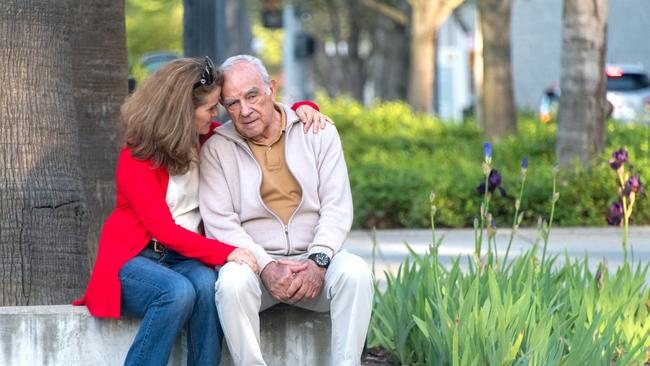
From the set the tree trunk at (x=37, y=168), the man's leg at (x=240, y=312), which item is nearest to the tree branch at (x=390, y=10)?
the tree trunk at (x=37, y=168)

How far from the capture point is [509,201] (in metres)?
11.6

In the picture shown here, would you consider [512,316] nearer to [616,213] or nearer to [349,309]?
[349,309]

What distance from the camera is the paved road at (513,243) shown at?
374 inches

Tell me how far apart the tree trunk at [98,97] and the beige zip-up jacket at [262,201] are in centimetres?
179

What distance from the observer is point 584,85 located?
12.2 m

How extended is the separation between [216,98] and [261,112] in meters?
0.21

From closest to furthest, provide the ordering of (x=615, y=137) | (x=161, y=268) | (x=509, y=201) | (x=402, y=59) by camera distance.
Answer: (x=161, y=268) → (x=509, y=201) → (x=615, y=137) → (x=402, y=59)

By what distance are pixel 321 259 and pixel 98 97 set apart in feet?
7.95

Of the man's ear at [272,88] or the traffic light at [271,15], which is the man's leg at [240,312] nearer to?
the man's ear at [272,88]

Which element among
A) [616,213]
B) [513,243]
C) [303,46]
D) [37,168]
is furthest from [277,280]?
[303,46]

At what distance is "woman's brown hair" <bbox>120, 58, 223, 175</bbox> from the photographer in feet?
16.9

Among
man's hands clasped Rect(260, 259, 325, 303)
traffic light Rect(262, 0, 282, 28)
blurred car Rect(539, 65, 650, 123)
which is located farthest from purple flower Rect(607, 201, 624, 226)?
blurred car Rect(539, 65, 650, 123)

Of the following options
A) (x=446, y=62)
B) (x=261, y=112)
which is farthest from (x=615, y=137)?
(x=446, y=62)

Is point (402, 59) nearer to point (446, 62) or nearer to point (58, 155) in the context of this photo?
point (446, 62)
